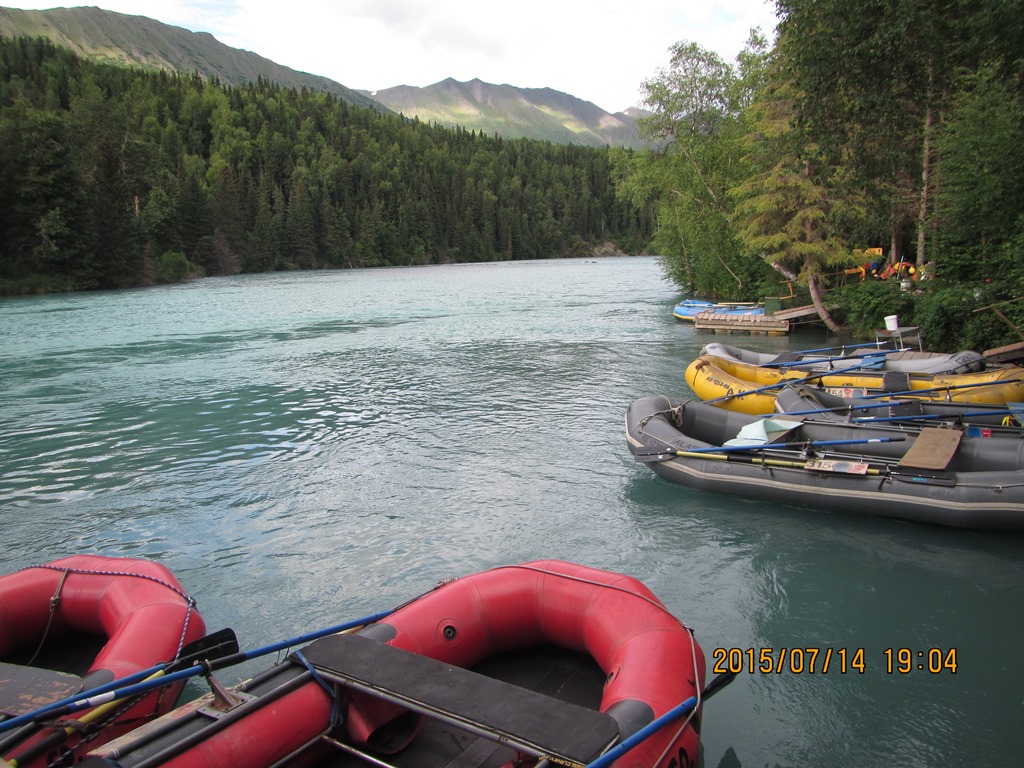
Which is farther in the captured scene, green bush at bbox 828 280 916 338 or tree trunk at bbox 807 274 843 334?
tree trunk at bbox 807 274 843 334

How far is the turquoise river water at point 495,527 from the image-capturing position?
558 cm

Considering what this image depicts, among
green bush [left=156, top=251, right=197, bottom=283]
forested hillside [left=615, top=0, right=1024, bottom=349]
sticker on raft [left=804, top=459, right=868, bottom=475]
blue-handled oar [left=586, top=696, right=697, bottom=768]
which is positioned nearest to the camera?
blue-handled oar [left=586, top=696, right=697, bottom=768]

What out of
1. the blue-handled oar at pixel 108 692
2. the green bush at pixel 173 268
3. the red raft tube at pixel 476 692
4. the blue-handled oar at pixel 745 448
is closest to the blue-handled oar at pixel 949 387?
the blue-handled oar at pixel 745 448

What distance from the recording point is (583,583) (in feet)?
17.2

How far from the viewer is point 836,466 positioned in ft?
28.1

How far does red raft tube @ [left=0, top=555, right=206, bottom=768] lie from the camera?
406 cm

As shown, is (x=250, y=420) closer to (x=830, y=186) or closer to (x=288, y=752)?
(x=288, y=752)

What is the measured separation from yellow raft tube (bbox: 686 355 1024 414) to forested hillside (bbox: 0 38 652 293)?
50.3 metres

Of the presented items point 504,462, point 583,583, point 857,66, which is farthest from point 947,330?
point 583,583

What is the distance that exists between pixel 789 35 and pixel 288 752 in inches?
502

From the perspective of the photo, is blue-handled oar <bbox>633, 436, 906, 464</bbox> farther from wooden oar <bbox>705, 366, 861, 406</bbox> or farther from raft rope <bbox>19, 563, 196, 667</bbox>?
raft rope <bbox>19, 563, 196, 667</bbox>

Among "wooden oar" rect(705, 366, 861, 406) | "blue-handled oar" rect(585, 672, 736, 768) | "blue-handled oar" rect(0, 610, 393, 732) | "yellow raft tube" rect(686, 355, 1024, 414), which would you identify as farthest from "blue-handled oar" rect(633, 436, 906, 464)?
"blue-handled oar" rect(0, 610, 393, 732)

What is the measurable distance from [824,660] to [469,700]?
3661mm

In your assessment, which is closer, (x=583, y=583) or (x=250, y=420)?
(x=583, y=583)
